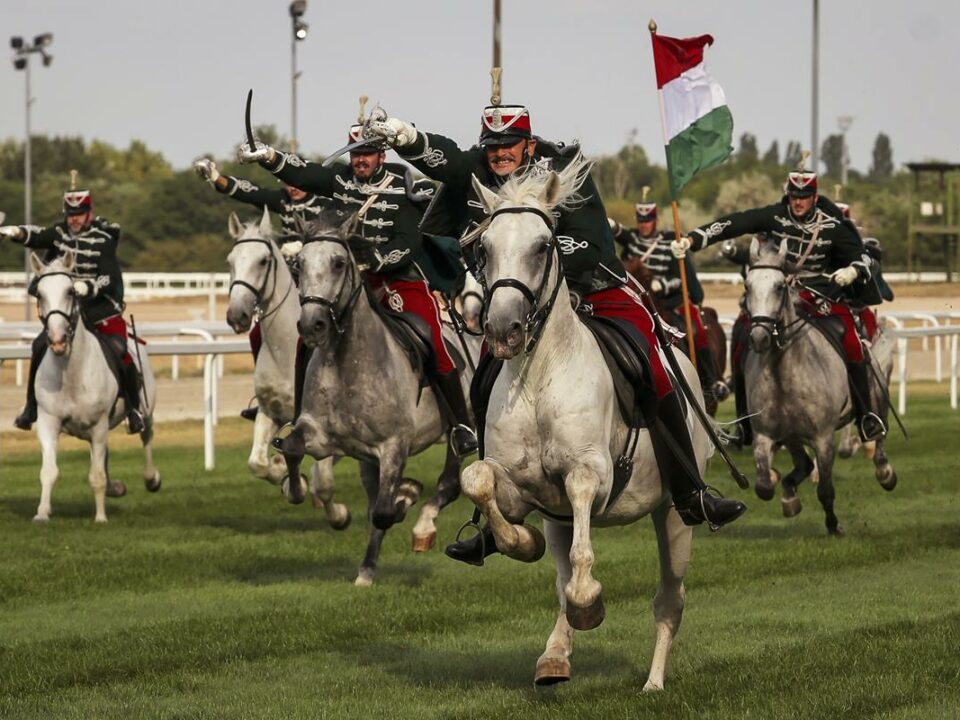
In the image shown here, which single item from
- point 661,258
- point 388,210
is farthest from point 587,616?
point 661,258

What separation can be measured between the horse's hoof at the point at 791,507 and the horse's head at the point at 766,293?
4.41ft

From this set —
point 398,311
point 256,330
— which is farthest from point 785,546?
point 256,330

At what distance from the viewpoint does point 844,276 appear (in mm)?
16391

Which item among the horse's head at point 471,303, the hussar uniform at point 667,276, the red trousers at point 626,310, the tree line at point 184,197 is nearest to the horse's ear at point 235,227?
the horse's head at point 471,303

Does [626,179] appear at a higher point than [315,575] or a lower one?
higher

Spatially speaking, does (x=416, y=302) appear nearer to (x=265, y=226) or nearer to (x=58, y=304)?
(x=265, y=226)

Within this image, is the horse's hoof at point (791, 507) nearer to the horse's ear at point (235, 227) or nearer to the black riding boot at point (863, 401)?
the black riding boot at point (863, 401)

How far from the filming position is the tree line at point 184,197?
82312mm

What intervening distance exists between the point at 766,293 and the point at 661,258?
7.24 m

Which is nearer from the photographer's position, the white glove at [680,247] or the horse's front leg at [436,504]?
the horse's front leg at [436,504]

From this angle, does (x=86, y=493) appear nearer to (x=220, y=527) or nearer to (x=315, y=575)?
(x=220, y=527)

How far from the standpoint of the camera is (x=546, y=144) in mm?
9508

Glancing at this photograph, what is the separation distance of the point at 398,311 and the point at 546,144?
4905mm

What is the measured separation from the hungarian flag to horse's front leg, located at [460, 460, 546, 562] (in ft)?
21.1
